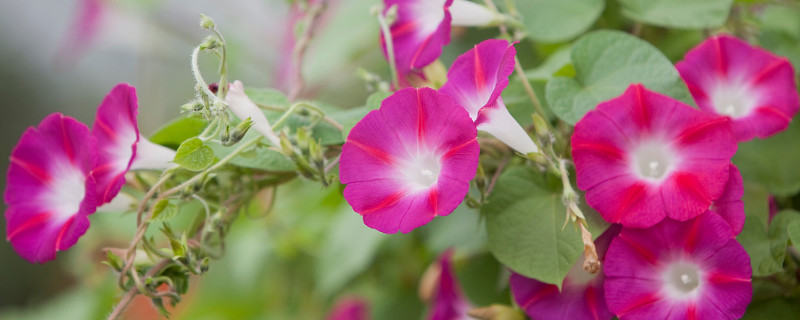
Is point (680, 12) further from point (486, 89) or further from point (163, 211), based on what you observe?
point (163, 211)

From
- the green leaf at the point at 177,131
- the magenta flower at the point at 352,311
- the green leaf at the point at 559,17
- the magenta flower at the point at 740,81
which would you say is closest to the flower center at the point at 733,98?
A: the magenta flower at the point at 740,81

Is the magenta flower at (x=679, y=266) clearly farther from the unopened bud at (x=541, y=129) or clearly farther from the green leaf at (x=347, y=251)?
the green leaf at (x=347, y=251)

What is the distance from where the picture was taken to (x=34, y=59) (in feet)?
8.09

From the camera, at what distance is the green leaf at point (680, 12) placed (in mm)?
473

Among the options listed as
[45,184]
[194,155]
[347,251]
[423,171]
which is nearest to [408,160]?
[423,171]

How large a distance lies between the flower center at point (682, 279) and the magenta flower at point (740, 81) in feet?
0.36

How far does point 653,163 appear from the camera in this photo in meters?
0.37

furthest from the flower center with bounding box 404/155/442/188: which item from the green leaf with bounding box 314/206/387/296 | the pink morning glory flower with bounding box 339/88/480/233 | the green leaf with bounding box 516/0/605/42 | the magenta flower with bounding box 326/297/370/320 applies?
the magenta flower with bounding box 326/297/370/320

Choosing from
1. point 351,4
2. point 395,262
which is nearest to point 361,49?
point 351,4

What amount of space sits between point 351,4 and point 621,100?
512mm

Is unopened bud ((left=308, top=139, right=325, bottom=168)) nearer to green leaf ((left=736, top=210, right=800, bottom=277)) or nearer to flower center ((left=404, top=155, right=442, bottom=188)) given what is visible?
flower center ((left=404, top=155, right=442, bottom=188))

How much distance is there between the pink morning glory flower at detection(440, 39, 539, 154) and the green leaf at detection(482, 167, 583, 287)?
4cm

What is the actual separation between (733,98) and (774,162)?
3.8 inches

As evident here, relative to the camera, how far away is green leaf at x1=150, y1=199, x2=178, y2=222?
0.38m
